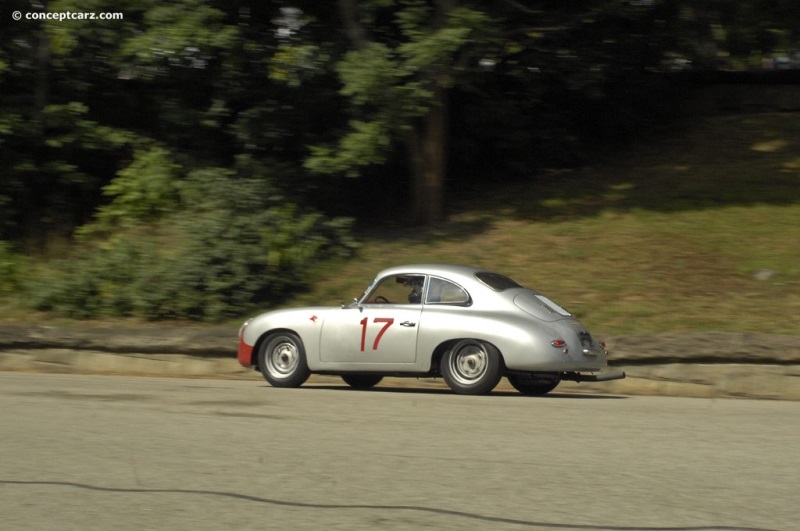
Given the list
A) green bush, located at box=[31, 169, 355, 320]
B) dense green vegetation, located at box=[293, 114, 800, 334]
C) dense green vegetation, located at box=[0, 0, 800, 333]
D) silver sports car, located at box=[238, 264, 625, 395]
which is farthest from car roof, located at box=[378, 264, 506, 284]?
green bush, located at box=[31, 169, 355, 320]

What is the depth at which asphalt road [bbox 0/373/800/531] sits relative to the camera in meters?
5.54

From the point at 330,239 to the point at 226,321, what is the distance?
321 centimetres

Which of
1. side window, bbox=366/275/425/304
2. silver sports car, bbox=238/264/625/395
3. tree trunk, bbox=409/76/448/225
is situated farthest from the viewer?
tree trunk, bbox=409/76/448/225

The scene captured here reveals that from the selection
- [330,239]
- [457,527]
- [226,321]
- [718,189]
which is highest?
[718,189]

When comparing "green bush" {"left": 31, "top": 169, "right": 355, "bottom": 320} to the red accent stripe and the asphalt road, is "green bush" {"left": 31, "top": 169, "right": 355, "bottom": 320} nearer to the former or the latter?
the red accent stripe

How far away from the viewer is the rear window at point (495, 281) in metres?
11.6

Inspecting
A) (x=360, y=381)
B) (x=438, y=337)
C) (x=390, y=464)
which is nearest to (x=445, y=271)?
(x=438, y=337)

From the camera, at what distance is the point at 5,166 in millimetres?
20625

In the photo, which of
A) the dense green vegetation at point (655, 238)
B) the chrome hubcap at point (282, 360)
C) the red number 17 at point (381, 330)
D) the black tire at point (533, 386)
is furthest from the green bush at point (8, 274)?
the black tire at point (533, 386)

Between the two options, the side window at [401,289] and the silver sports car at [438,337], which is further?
the side window at [401,289]

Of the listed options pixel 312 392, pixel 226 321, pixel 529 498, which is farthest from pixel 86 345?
pixel 529 498

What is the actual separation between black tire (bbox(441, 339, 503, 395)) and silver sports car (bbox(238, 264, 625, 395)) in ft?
0.04

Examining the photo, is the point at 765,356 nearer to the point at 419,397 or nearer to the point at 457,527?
the point at 419,397

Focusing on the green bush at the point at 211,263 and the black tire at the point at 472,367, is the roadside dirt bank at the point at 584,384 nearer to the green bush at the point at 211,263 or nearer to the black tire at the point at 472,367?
the green bush at the point at 211,263
